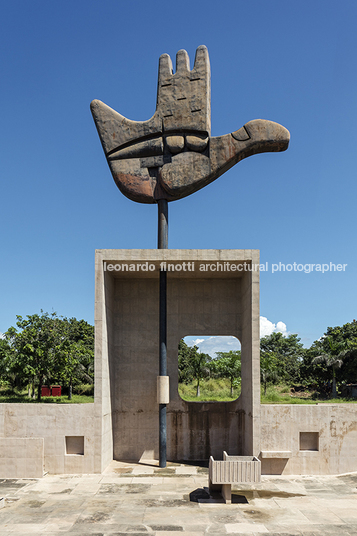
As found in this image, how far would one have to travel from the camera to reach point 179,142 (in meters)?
14.5

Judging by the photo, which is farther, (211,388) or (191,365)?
(191,365)

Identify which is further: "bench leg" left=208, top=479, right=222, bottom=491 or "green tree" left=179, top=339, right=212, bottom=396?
"green tree" left=179, top=339, right=212, bottom=396

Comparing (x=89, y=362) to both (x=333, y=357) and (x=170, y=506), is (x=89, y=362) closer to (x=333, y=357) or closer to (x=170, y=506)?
(x=333, y=357)

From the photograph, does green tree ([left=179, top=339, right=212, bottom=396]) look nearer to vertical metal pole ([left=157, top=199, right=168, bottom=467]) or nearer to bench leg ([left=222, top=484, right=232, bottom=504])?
vertical metal pole ([left=157, top=199, right=168, bottom=467])

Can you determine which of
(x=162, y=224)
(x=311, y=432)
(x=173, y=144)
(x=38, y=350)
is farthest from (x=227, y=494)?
(x=38, y=350)

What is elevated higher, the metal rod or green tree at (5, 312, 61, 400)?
the metal rod

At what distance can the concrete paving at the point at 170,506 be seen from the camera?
9242 mm

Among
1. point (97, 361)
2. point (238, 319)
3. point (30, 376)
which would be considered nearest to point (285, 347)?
point (30, 376)

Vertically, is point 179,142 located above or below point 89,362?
above

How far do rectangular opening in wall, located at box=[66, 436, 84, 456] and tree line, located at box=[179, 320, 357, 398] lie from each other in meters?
18.2

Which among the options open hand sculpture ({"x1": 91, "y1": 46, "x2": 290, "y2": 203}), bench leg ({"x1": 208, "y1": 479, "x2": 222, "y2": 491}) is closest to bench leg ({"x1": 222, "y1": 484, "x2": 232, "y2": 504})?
bench leg ({"x1": 208, "y1": 479, "x2": 222, "y2": 491})

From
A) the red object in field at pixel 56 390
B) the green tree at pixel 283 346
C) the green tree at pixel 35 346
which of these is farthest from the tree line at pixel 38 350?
the green tree at pixel 283 346

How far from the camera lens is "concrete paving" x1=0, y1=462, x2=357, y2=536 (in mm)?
9242

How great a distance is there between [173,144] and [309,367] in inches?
1032
